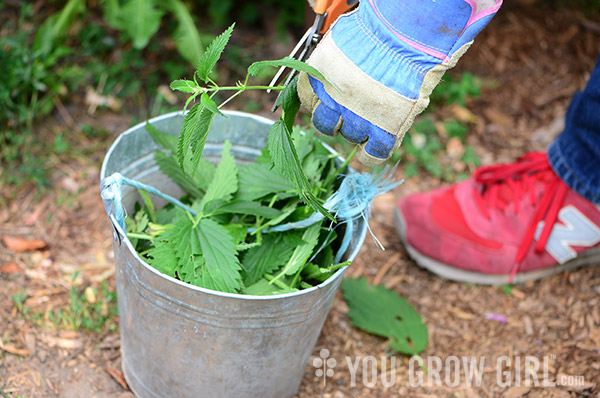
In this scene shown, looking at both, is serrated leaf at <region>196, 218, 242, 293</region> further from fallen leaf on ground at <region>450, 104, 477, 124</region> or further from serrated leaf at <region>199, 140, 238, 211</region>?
fallen leaf on ground at <region>450, 104, 477, 124</region>

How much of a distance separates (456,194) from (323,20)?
3.15ft

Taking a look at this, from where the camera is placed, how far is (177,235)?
4.11ft

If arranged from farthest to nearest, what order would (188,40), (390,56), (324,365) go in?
(188,40) → (324,365) → (390,56)

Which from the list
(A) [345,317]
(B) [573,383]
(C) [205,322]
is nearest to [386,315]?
(A) [345,317]

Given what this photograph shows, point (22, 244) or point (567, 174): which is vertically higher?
point (567, 174)

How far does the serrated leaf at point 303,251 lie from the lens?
4.27 feet

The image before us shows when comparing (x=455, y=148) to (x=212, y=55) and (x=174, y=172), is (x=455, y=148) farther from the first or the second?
(x=212, y=55)

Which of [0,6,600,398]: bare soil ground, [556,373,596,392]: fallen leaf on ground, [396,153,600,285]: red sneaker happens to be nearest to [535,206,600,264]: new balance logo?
[396,153,600,285]: red sneaker

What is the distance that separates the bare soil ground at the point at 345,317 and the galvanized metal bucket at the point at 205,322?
16 cm

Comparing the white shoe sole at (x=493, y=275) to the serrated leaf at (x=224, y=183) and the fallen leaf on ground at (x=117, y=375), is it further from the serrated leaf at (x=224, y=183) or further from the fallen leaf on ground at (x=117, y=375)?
the fallen leaf on ground at (x=117, y=375)

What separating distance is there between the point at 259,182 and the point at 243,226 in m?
0.12

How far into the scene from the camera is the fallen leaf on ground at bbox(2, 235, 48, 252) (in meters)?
1.82

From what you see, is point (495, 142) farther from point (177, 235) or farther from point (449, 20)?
point (177, 235)

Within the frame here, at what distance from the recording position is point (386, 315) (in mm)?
1758
